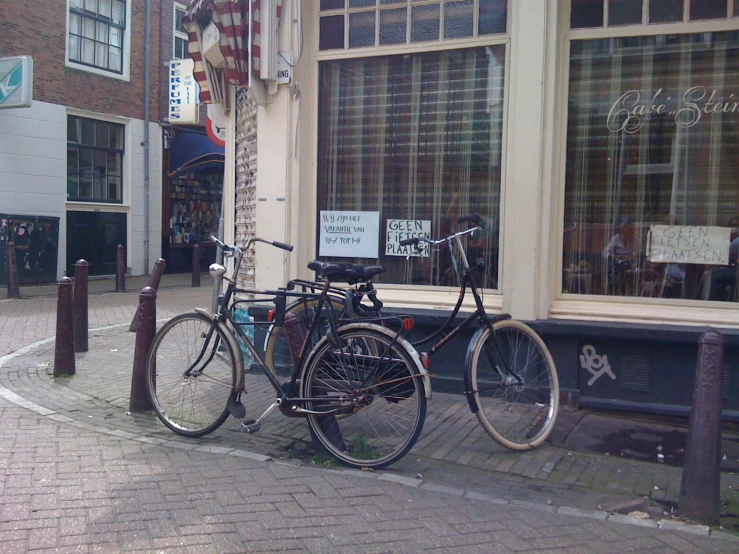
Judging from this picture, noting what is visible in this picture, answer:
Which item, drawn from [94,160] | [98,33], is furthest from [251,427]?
[98,33]

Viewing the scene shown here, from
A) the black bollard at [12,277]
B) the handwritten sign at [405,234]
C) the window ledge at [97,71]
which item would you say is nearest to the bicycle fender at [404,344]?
the handwritten sign at [405,234]

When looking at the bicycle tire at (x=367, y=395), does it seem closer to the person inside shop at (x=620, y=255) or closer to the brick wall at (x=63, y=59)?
the person inside shop at (x=620, y=255)

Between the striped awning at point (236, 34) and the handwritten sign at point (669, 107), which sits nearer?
the handwritten sign at point (669, 107)

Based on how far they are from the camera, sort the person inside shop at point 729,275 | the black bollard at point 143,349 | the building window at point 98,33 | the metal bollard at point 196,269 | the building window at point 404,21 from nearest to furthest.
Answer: the black bollard at point 143,349
the person inside shop at point 729,275
the building window at point 404,21
the metal bollard at point 196,269
the building window at point 98,33

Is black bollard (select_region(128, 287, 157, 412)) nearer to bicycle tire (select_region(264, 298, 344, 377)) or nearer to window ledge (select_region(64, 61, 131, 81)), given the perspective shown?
bicycle tire (select_region(264, 298, 344, 377))

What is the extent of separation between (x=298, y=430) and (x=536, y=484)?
5.96 feet

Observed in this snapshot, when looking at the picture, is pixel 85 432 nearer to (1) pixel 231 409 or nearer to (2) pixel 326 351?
(1) pixel 231 409

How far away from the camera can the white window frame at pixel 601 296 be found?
5.74 meters

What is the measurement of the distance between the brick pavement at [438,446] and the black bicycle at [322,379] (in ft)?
0.76

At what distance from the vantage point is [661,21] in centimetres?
586

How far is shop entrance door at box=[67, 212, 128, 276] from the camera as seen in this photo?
18.1 metres

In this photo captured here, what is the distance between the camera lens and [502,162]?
6262 millimetres

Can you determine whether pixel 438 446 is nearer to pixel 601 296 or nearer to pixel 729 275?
pixel 601 296

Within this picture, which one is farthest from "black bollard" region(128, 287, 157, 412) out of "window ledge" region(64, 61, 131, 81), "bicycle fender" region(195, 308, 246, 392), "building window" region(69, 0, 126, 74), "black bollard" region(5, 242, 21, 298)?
"building window" region(69, 0, 126, 74)
